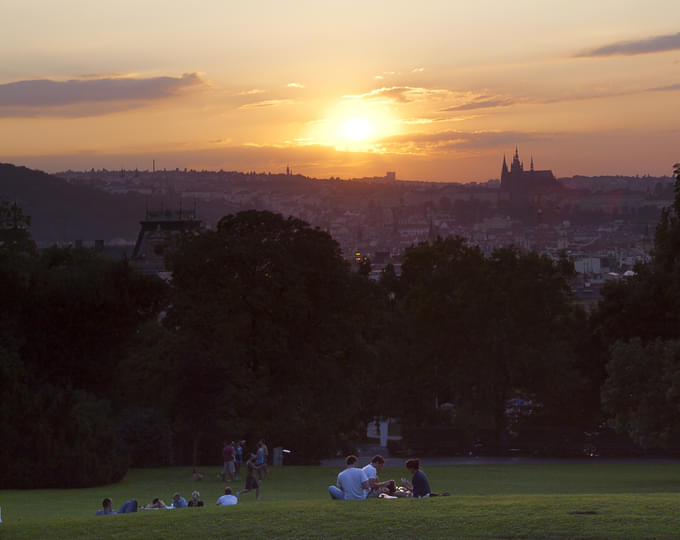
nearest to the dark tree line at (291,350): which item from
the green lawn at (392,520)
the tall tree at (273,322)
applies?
the tall tree at (273,322)

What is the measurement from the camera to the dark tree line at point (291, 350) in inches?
1602

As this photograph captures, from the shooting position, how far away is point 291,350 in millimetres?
49281

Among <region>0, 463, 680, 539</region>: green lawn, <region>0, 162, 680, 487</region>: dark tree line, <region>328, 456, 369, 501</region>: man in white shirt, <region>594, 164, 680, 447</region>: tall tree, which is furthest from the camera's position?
<region>0, 162, 680, 487</region>: dark tree line

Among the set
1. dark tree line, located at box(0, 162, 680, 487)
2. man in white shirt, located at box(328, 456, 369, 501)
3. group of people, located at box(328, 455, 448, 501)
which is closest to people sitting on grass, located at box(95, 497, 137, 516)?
group of people, located at box(328, 455, 448, 501)

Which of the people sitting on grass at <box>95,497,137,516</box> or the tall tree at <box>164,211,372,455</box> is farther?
the tall tree at <box>164,211,372,455</box>

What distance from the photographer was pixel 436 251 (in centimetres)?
6334

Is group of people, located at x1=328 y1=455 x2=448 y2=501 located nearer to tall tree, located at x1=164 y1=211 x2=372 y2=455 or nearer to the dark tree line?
the dark tree line

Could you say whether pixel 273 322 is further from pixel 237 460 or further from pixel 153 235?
pixel 153 235

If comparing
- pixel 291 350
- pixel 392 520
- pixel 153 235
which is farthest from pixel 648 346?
pixel 153 235

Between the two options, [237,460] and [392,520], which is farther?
[237,460]

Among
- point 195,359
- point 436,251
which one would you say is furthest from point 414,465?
point 436,251

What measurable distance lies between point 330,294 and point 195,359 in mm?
7818

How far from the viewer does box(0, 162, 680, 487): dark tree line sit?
40.7 m

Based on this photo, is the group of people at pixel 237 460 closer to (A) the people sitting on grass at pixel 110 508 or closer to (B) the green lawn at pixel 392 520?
(B) the green lawn at pixel 392 520
